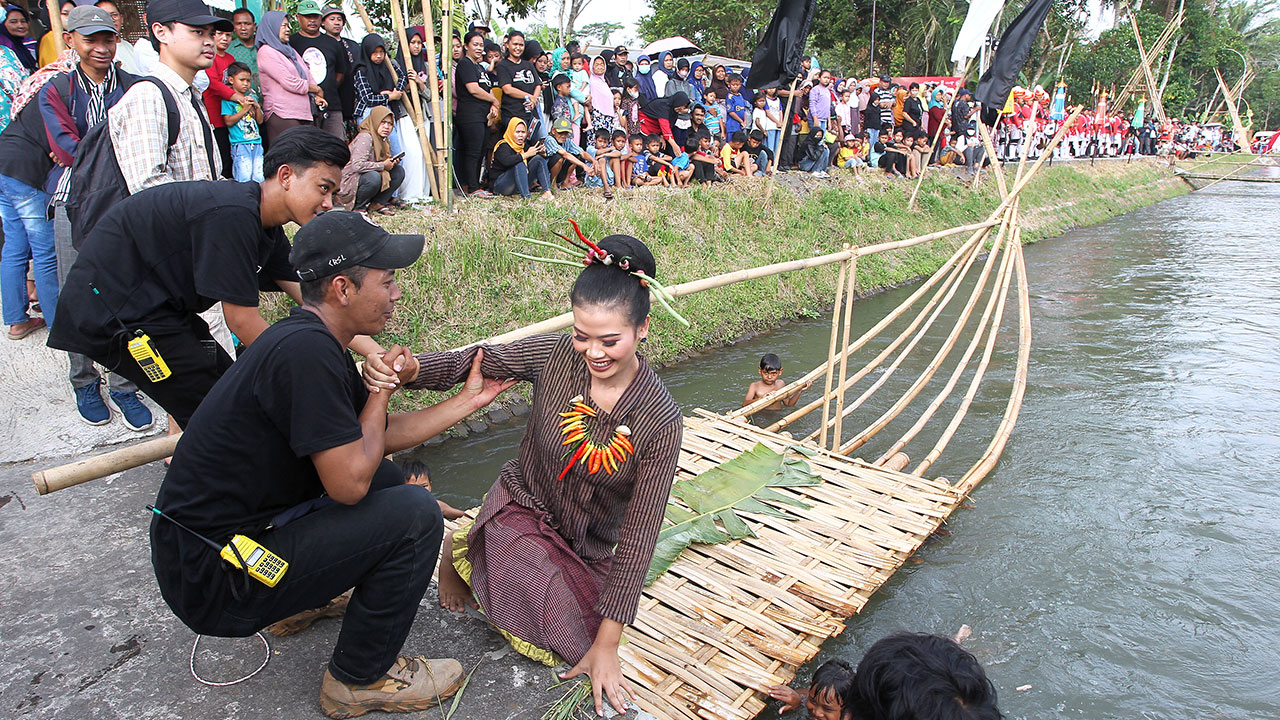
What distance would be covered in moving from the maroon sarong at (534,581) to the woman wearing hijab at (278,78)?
A: 4.54 metres

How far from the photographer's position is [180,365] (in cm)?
258

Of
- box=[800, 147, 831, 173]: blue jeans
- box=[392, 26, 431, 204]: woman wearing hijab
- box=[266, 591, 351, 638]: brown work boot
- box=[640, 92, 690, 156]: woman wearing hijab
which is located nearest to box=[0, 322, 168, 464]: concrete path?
box=[266, 591, 351, 638]: brown work boot

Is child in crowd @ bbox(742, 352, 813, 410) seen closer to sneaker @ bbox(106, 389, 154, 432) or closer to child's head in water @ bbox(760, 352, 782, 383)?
child's head in water @ bbox(760, 352, 782, 383)

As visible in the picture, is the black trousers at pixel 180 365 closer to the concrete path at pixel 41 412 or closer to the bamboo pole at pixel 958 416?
the concrete path at pixel 41 412

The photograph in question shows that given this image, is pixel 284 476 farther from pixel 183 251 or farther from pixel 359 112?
pixel 359 112

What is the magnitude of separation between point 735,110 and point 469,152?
15.3 feet

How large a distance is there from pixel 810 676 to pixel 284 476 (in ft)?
7.70

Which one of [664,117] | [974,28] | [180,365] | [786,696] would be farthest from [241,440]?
[664,117]

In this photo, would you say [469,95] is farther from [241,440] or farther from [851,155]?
[851,155]

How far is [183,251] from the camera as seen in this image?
8.20 feet

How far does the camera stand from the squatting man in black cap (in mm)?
1743

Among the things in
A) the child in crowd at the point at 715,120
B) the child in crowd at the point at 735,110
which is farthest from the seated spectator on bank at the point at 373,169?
the child in crowd at the point at 735,110

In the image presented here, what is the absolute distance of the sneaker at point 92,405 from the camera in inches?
157

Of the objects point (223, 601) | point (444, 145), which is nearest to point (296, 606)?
point (223, 601)
